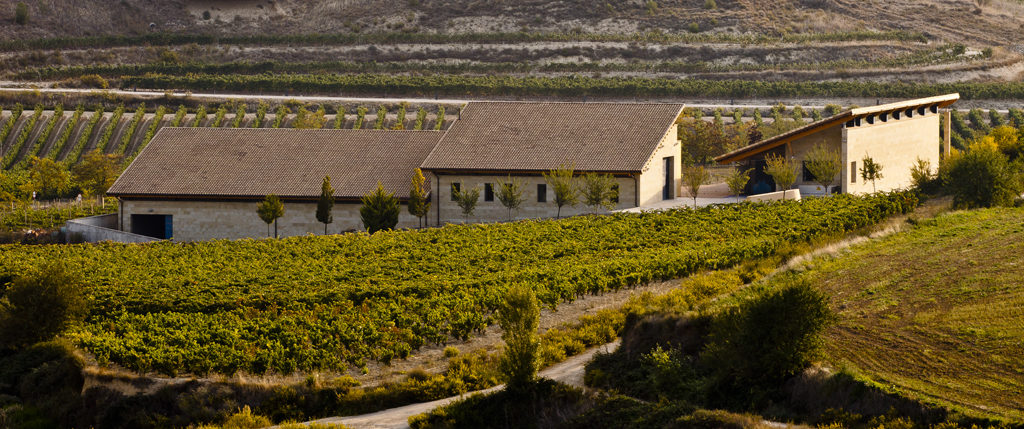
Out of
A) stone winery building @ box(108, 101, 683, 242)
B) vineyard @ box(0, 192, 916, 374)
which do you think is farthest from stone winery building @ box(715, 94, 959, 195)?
vineyard @ box(0, 192, 916, 374)

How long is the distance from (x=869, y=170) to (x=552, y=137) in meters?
11.8

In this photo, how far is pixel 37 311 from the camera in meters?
26.5

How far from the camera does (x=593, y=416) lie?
65.7ft

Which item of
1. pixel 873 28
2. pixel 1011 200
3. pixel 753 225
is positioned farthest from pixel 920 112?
pixel 873 28

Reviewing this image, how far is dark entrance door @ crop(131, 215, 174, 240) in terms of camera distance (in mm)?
45719

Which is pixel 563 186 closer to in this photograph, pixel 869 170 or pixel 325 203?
pixel 325 203

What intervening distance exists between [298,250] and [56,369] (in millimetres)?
11832

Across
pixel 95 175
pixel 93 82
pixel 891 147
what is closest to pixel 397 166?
pixel 95 175

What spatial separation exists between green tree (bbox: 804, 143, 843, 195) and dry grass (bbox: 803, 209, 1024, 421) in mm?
9100

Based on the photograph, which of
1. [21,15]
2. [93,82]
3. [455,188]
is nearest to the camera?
[455,188]

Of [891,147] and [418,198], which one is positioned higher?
[891,147]

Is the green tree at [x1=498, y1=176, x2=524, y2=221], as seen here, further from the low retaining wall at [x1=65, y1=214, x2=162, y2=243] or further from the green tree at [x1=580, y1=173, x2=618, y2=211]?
the low retaining wall at [x1=65, y1=214, x2=162, y2=243]

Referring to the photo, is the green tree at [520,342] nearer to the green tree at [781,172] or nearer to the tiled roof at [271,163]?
the tiled roof at [271,163]

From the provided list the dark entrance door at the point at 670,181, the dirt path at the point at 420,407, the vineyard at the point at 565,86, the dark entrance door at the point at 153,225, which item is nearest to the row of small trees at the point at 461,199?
the dark entrance door at the point at 670,181
